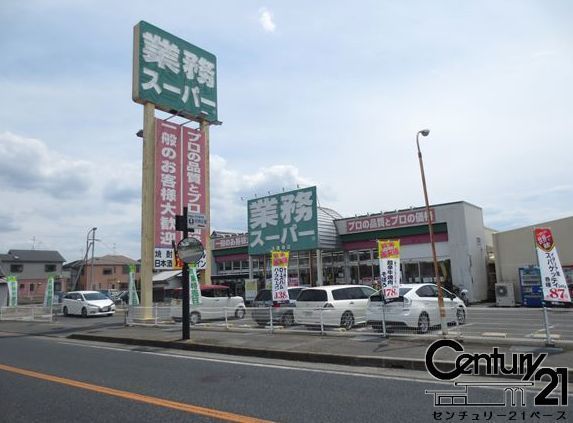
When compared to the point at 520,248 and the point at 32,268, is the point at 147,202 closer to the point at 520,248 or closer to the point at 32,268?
the point at 520,248

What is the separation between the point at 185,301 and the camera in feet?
43.6

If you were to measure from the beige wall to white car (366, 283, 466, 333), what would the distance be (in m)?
14.0

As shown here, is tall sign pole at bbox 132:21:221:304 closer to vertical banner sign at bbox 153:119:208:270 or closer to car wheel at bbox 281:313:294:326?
vertical banner sign at bbox 153:119:208:270

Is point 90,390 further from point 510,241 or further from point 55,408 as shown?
point 510,241

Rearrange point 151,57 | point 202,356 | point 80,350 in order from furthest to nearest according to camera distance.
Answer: point 151,57 → point 80,350 → point 202,356

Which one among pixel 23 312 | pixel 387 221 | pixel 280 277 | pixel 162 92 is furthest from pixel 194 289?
pixel 23 312

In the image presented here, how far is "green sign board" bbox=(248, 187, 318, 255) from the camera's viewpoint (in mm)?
30188

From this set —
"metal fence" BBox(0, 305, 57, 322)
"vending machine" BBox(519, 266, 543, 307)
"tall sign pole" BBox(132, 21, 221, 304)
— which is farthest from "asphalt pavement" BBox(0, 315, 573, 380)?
"metal fence" BBox(0, 305, 57, 322)

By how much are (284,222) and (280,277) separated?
14634 millimetres

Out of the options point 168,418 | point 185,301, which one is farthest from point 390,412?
point 185,301

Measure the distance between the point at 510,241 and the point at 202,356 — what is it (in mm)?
21511

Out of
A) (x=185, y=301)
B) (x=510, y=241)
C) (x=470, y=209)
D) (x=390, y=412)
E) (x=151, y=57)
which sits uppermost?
(x=151, y=57)

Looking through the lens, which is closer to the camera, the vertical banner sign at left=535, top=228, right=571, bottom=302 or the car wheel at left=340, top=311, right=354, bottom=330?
the vertical banner sign at left=535, top=228, right=571, bottom=302

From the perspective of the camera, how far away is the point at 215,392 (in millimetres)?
7086
